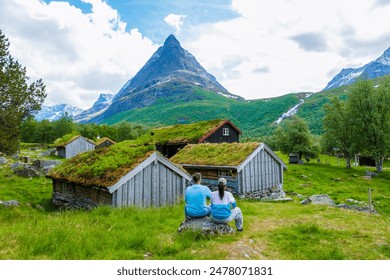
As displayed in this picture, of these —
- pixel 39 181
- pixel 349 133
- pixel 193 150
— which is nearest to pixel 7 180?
pixel 39 181

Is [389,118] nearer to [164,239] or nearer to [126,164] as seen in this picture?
[126,164]

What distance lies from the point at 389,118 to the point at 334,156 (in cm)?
4153

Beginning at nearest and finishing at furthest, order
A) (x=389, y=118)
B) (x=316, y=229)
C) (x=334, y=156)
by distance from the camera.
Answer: (x=316, y=229), (x=389, y=118), (x=334, y=156)

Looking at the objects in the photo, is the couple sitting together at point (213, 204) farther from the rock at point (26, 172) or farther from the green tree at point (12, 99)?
the rock at point (26, 172)

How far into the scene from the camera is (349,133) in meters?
46.4

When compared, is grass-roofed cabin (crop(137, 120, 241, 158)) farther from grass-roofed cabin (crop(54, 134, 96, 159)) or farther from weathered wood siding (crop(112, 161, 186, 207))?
weathered wood siding (crop(112, 161, 186, 207))

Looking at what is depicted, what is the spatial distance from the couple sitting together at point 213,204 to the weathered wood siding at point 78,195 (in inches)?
261

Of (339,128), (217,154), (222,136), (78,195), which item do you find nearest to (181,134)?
(222,136)

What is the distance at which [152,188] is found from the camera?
15.2m

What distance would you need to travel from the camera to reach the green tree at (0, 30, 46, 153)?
18344 mm

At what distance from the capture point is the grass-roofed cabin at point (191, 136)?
37312 mm

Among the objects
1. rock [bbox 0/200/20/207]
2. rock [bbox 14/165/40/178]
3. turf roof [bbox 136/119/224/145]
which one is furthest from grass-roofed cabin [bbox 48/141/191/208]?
turf roof [bbox 136/119/224/145]

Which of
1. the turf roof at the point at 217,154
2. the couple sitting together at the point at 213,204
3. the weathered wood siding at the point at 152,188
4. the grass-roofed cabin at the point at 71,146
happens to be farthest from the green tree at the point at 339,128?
the grass-roofed cabin at the point at 71,146

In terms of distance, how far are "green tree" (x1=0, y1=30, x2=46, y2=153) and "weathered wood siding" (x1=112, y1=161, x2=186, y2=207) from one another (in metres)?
10.3
